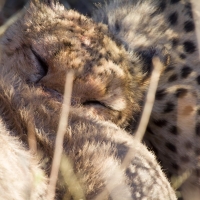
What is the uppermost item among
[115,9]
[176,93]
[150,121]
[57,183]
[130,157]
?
[115,9]

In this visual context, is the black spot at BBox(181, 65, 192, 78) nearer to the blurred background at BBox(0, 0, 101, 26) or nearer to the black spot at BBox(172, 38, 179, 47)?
the black spot at BBox(172, 38, 179, 47)

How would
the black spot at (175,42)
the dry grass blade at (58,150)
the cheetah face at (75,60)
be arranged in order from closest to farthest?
the dry grass blade at (58,150) → the cheetah face at (75,60) → the black spot at (175,42)

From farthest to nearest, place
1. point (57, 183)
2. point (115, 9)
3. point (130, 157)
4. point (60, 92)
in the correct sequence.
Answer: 1. point (115, 9)
2. point (60, 92)
3. point (130, 157)
4. point (57, 183)

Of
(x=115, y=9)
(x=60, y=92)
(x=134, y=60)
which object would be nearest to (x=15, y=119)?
(x=60, y=92)

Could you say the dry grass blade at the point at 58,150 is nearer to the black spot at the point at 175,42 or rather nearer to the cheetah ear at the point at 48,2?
the cheetah ear at the point at 48,2

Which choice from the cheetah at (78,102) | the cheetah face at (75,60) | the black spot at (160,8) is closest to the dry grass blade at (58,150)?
the cheetah at (78,102)

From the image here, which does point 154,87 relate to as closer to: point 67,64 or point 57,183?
point 67,64

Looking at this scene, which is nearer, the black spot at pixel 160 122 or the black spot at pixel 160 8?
the black spot at pixel 160 122
